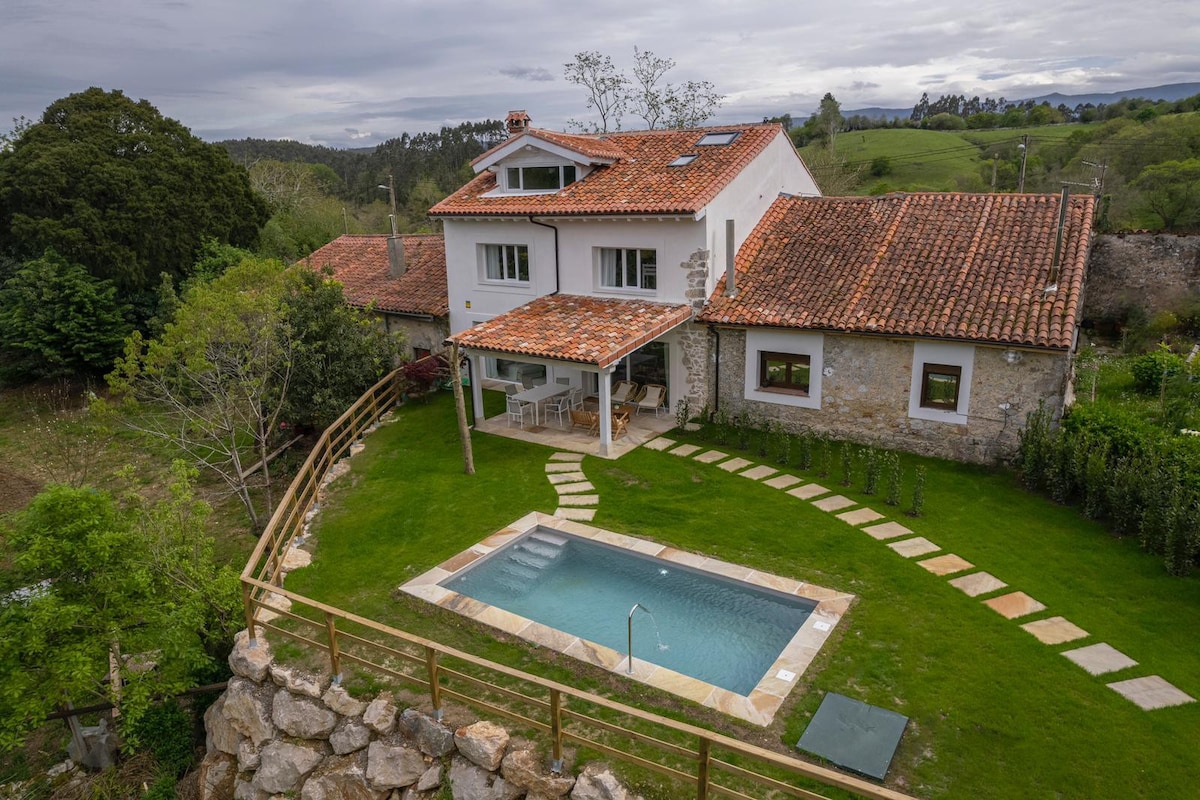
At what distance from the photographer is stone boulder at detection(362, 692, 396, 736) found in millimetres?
8648

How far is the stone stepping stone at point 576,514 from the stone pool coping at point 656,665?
0.16 metres

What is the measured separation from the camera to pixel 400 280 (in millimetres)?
24969

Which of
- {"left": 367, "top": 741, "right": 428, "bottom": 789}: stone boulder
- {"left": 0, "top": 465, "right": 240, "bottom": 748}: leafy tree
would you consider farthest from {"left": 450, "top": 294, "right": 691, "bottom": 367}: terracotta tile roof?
{"left": 367, "top": 741, "right": 428, "bottom": 789}: stone boulder

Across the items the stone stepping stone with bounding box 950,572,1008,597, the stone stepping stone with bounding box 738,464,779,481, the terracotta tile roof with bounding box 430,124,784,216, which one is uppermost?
the terracotta tile roof with bounding box 430,124,784,216

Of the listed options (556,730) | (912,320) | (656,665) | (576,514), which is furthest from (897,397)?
(556,730)

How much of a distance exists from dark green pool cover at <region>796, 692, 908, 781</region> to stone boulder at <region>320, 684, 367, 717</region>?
207 inches

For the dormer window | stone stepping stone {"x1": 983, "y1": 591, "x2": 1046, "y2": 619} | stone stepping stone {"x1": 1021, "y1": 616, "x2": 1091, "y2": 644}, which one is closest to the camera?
stone stepping stone {"x1": 1021, "y1": 616, "x2": 1091, "y2": 644}

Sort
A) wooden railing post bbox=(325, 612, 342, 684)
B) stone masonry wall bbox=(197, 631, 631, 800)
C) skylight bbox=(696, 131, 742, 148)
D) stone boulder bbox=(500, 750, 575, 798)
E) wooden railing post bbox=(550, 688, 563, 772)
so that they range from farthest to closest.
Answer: skylight bbox=(696, 131, 742, 148)
wooden railing post bbox=(325, 612, 342, 684)
stone masonry wall bbox=(197, 631, 631, 800)
stone boulder bbox=(500, 750, 575, 798)
wooden railing post bbox=(550, 688, 563, 772)

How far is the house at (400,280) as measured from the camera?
23.1m

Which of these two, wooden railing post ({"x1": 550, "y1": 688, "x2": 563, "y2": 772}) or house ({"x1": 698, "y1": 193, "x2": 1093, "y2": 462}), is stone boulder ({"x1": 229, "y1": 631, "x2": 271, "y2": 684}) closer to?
wooden railing post ({"x1": 550, "y1": 688, "x2": 563, "y2": 772})

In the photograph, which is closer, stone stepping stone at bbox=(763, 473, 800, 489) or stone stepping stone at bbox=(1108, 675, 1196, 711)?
stone stepping stone at bbox=(1108, 675, 1196, 711)

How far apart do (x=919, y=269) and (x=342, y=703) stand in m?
14.4

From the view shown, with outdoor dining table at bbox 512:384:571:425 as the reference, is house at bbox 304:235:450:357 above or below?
above

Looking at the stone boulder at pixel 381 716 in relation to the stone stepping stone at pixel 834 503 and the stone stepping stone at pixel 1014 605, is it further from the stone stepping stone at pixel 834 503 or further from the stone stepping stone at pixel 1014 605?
the stone stepping stone at pixel 834 503
